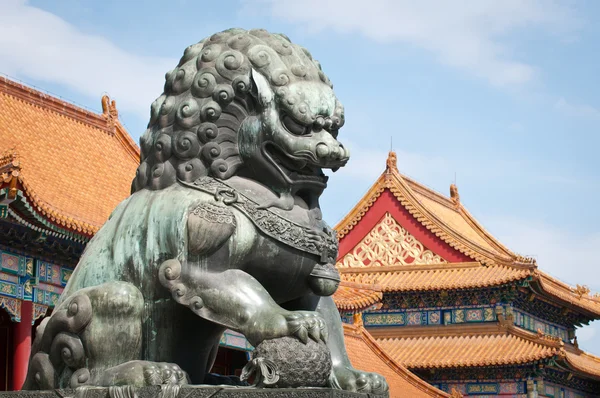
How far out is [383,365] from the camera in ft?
86.6

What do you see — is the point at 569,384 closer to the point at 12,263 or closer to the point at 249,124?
the point at 12,263

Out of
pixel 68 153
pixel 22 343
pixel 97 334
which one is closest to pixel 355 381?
pixel 97 334

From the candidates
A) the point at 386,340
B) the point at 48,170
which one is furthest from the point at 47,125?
the point at 386,340

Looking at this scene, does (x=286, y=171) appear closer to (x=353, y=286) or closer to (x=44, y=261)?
(x=44, y=261)

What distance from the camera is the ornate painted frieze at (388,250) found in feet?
109

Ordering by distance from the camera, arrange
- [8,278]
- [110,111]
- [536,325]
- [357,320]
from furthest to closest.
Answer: [536,325] → [357,320] → [110,111] → [8,278]

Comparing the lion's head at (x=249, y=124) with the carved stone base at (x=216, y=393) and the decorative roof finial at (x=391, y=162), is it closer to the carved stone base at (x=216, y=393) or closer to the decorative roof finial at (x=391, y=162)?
the carved stone base at (x=216, y=393)

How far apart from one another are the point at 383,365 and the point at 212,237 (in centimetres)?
2236

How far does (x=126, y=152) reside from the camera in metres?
22.8

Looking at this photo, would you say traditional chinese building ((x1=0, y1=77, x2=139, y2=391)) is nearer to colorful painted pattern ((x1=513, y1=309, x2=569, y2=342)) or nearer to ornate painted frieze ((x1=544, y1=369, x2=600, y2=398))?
colorful painted pattern ((x1=513, y1=309, x2=569, y2=342))

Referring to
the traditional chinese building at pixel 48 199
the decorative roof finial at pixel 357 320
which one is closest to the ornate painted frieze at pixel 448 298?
the decorative roof finial at pixel 357 320

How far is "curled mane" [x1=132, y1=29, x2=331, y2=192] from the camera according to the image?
463 centimetres

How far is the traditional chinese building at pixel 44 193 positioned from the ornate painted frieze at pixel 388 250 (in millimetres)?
11898

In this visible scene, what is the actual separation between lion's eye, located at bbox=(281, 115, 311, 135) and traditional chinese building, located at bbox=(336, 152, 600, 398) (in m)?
26.3
